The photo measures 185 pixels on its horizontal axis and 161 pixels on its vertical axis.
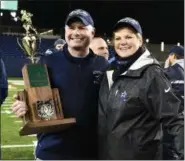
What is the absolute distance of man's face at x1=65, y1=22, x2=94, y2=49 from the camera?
2145mm

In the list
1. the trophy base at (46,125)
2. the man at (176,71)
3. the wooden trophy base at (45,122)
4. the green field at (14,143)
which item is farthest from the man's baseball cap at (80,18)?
the green field at (14,143)

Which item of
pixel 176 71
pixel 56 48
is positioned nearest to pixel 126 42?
pixel 56 48

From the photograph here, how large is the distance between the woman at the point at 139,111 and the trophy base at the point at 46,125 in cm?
20

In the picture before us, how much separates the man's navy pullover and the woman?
16 cm

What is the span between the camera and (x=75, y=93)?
2.11 metres

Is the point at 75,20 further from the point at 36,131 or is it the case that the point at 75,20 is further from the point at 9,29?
the point at 9,29

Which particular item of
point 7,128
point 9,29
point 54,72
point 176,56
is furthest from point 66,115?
point 9,29

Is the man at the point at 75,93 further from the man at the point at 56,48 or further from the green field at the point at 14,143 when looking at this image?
the green field at the point at 14,143

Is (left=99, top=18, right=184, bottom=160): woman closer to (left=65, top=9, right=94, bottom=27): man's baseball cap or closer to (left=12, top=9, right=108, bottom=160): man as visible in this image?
(left=12, top=9, right=108, bottom=160): man

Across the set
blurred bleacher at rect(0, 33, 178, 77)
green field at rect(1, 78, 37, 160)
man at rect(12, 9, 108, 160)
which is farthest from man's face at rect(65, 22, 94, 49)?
blurred bleacher at rect(0, 33, 178, 77)

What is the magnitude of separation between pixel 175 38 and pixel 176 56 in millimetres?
21405

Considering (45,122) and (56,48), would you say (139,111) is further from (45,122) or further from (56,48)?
(56,48)

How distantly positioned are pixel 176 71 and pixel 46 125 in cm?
220

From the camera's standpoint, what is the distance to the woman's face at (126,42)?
1.99 metres
